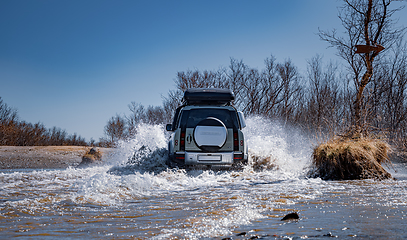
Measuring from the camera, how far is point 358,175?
337 inches

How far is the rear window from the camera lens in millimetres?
9039

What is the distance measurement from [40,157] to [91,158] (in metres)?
3.12

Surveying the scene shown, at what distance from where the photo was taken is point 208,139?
868 centimetres

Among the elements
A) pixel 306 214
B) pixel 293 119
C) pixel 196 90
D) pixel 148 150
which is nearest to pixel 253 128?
pixel 196 90

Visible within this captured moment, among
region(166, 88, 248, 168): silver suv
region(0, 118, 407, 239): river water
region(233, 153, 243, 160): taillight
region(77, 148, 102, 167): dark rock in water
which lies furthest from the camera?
region(77, 148, 102, 167): dark rock in water

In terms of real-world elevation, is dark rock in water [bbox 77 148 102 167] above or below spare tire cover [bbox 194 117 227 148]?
below

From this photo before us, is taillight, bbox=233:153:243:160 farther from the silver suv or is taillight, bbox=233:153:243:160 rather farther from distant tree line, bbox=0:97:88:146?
distant tree line, bbox=0:97:88:146

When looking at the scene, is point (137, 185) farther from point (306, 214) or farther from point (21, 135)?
point (21, 135)

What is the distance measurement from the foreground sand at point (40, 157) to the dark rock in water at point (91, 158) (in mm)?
396

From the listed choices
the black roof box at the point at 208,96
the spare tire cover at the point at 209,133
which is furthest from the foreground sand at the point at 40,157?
the spare tire cover at the point at 209,133

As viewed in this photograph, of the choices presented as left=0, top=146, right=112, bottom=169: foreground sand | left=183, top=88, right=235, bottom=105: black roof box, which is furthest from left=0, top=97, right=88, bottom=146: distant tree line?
left=183, top=88, right=235, bottom=105: black roof box

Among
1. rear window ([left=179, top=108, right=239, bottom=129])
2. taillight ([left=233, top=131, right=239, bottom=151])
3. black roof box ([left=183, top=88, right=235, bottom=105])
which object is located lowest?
taillight ([left=233, top=131, right=239, bottom=151])

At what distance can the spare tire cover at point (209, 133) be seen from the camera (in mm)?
8664

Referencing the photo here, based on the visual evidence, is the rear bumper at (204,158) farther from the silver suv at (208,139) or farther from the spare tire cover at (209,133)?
the spare tire cover at (209,133)
